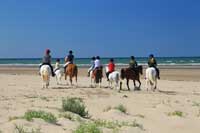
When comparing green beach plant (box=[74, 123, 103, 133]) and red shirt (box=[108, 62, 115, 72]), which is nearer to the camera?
green beach plant (box=[74, 123, 103, 133])

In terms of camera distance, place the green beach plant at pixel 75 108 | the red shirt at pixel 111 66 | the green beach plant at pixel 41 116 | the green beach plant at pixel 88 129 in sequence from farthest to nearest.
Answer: the red shirt at pixel 111 66
the green beach plant at pixel 75 108
the green beach plant at pixel 41 116
the green beach plant at pixel 88 129

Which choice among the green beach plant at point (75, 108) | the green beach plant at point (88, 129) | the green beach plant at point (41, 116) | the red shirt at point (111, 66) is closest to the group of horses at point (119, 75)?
the red shirt at point (111, 66)

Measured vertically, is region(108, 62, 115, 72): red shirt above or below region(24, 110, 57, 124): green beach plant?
above

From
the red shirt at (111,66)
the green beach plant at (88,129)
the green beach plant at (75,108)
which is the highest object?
the red shirt at (111,66)

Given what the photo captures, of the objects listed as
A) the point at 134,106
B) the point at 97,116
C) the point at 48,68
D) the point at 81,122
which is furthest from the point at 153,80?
the point at 81,122

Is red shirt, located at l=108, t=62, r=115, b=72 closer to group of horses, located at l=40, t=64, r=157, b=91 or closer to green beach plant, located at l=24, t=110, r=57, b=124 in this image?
group of horses, located at l=40, t=64, r=157, b=91

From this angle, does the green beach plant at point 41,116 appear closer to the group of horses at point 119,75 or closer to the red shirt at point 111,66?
the group of horses at point 119,75

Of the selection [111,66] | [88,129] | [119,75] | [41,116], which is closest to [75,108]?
[41,116]

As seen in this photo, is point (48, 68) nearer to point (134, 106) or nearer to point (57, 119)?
point (134, 106)

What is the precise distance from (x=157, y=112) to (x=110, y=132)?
386cm

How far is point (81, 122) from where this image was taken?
11.0m

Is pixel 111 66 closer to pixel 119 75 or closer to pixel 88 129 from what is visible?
pixel 119 75

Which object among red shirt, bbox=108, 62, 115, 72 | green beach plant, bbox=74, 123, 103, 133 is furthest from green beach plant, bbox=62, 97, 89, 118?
red shirt, bbox=108, 62, 115, 72

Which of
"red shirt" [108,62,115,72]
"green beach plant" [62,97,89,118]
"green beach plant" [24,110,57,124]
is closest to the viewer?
"green beach plant" [24,110,57,124]
